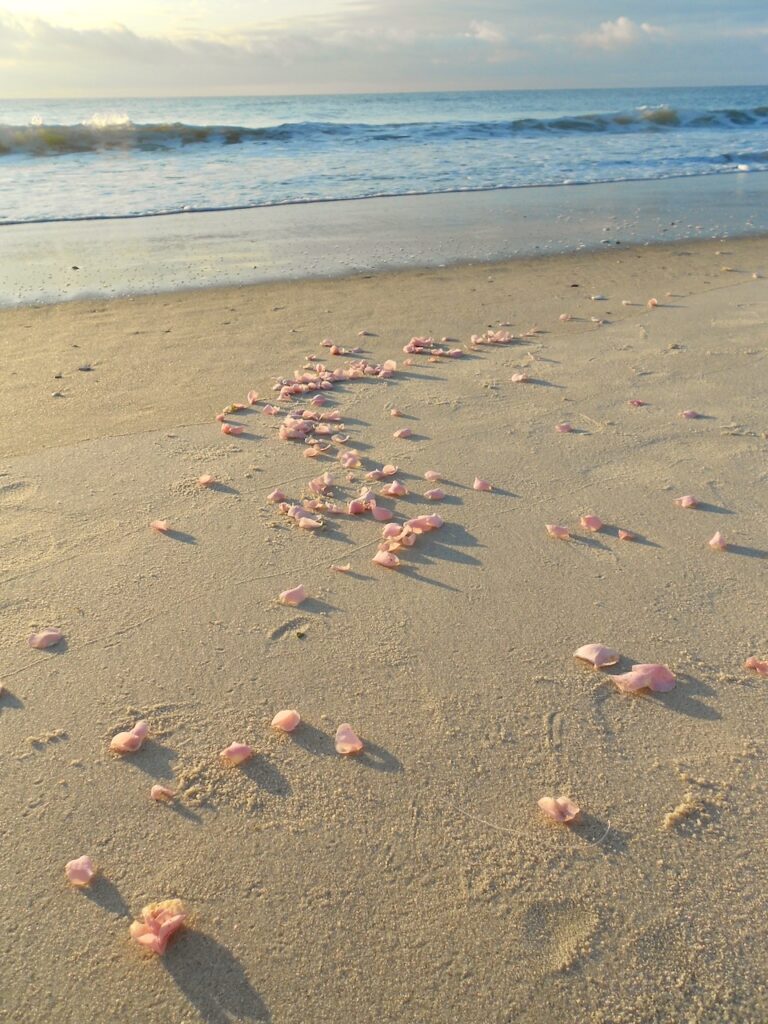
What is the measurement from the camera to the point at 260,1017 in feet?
5.07

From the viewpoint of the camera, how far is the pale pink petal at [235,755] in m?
2.11

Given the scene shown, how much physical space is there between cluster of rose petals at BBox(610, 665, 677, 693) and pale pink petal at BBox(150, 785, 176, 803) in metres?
1.27

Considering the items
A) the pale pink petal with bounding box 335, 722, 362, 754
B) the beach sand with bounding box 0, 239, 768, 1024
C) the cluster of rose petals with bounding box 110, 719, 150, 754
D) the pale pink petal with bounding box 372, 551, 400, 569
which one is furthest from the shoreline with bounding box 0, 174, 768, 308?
the pale pink petal with bounding box 335, 722, 362, 754

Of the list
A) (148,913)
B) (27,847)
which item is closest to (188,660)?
(27,847)

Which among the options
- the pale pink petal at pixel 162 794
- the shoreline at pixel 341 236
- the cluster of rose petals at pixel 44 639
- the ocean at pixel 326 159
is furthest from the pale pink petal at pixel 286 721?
the ocean at pixel 326 159

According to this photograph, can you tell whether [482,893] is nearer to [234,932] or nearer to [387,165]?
[234,932]

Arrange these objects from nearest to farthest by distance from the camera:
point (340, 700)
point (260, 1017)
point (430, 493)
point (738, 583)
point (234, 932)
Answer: point (260, 1017)
point (234, 932)
point (340, 700)
point (738, 583)
point (430, 493)

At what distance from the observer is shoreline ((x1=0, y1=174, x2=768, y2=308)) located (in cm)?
807

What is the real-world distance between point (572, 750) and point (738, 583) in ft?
3.55

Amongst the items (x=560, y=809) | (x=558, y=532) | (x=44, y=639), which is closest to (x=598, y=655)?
(x=560, y=809)

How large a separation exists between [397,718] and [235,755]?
454mm

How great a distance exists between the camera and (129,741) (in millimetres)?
2135

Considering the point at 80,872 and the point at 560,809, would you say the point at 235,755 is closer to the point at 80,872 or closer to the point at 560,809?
the point at 80,872

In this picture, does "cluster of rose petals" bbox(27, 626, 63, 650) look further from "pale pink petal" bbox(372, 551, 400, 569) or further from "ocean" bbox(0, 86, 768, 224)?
"ocean" bbox(0, 86, 768, 224)
